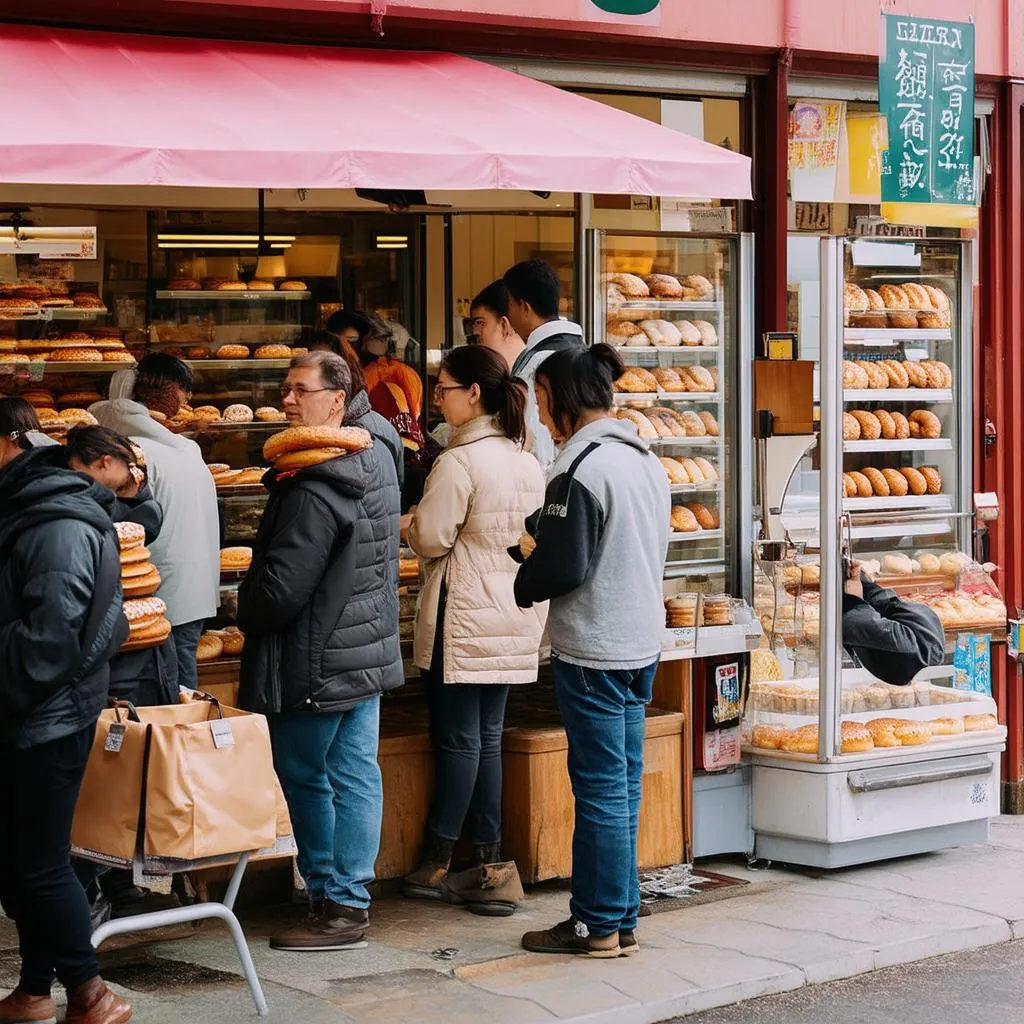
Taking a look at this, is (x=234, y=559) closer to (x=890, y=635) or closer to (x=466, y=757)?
(x=466, y=757)

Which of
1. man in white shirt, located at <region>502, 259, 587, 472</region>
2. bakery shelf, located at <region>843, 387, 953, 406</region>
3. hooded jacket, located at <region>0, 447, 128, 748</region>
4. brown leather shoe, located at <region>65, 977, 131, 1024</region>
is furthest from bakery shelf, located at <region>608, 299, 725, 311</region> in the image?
brown leather shoe, located at <region>65, 977, 131, 1024</region>

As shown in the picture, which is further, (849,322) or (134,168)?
(849,322)

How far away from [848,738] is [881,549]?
4.92 ft

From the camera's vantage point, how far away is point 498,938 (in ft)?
21.5

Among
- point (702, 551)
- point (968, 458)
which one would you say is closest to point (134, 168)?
point (702, 551)

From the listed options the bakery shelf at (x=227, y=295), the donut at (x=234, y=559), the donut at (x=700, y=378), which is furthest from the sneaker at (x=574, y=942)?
the bakery shelf at (x=227, y=295)

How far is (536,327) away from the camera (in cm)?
737

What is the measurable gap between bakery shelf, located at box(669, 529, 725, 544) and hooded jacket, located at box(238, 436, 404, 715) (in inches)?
83.8

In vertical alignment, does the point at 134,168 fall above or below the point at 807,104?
below

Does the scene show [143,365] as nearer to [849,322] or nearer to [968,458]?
[849,322]

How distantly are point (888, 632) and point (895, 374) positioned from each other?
5.61 ft

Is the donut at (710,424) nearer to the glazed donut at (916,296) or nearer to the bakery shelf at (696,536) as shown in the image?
the bakery shelf at (696,536)

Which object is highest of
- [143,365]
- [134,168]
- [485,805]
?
[134,168]

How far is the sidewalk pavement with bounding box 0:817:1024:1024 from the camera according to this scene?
573 cm
